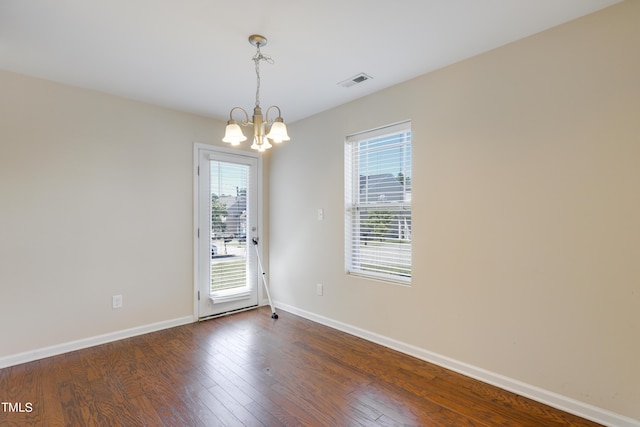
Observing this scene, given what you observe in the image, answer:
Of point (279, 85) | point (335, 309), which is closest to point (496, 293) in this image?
point (335, 309)

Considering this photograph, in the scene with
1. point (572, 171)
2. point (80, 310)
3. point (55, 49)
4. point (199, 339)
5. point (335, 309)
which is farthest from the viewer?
point (335, 309)

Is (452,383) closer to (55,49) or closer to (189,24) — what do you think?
(189,24)

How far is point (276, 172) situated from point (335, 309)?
1996mm

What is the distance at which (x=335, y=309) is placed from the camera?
3480 mm

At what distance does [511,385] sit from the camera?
219 cm

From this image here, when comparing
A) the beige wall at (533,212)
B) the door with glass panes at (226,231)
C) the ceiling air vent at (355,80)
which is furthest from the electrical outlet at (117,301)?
the ceiling air vent at (355,80)

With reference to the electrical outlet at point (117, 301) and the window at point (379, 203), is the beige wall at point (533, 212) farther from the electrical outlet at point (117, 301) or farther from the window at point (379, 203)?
the electrical outlet at point (117, 301)

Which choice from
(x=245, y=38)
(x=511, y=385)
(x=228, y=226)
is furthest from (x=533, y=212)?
(x=228, y=226)

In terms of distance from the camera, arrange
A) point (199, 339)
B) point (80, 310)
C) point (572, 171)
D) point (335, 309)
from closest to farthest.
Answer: point (572, 171)
point (80, 310)
point (199, 339)
point (335, 309)

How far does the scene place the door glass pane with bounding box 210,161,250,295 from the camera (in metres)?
3.83

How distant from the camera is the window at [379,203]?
2.91 m

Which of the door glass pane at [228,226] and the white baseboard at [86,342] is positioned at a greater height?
the door glass pane at [228,226]

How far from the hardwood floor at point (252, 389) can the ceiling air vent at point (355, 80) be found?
8.19ft

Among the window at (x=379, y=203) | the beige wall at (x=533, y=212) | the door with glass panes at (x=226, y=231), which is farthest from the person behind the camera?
the door with glass panes at (x=226, y=231)
